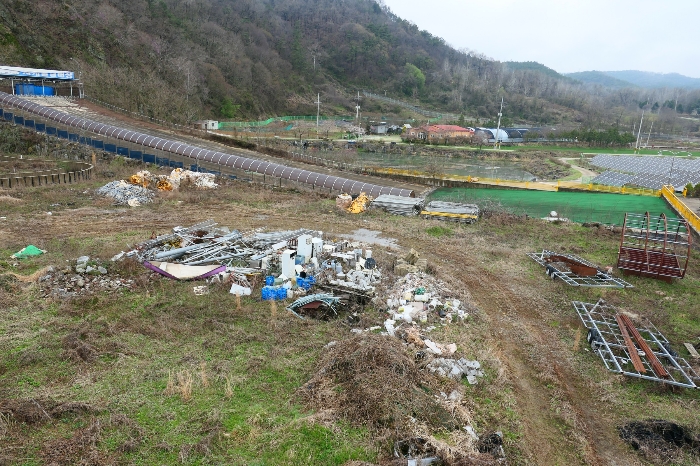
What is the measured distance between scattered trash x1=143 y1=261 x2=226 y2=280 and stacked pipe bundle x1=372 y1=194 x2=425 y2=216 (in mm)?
10895

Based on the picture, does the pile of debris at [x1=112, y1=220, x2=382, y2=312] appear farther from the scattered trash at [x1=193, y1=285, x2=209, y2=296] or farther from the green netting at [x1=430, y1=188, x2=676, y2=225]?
the green netting at [x1=430, y1=188, x2=676, y2=225]

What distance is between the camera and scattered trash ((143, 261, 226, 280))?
1256 cm

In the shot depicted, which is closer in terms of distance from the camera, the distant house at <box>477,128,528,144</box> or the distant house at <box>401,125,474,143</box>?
the distant house at <box>401,125,474,143</box>

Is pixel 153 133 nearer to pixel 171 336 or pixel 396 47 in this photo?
pixel 171 336

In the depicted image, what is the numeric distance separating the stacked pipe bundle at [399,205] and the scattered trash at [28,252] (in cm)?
1394

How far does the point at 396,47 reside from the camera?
11581 cm

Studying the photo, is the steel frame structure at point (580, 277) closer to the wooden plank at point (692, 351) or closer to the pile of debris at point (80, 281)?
the wooden plank at point (692, 351)

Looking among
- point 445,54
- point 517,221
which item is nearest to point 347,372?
point 517,221

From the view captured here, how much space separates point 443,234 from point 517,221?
4390 mm

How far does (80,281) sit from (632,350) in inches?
529

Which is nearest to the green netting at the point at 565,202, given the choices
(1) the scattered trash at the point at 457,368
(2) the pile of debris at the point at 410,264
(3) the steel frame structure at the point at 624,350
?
(2) the pile of debris at the point at 410,264

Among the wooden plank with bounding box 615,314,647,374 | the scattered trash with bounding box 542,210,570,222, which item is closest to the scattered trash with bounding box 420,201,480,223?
the scattered trash with bounding box 542,210,570,222

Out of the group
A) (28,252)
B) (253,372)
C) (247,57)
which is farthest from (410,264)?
(247,57)

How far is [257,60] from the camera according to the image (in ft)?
263
